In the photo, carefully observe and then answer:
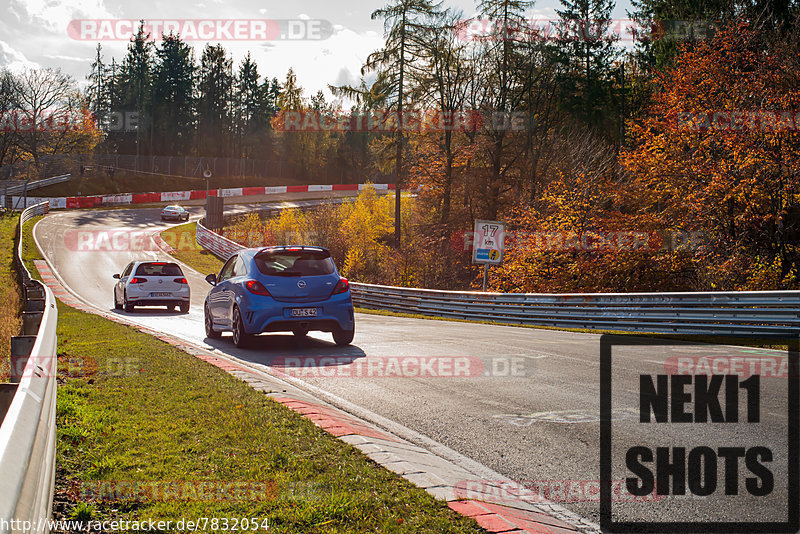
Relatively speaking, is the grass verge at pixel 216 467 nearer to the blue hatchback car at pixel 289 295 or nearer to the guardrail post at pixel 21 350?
the guardrail post at pixel 21 350

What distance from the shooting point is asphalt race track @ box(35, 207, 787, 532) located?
182 inches

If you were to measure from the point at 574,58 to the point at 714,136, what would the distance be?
34.3 metres

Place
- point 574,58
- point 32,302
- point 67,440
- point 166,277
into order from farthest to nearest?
point 574,58 → point 166,277 → point 32,302 → point 67,440

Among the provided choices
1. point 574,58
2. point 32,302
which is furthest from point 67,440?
point 574,58

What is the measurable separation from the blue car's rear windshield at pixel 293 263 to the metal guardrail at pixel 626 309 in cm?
820

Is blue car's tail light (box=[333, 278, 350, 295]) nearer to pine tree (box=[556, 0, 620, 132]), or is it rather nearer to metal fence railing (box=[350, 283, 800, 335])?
metal fence railing (box=[350, 283, 800, 335])

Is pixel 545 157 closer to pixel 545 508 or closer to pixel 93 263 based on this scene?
pixel 93 263

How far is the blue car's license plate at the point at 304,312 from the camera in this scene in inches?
470

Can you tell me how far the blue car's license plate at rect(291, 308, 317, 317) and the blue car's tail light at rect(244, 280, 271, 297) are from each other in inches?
21.0

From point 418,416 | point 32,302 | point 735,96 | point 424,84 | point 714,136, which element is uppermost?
point 424,84

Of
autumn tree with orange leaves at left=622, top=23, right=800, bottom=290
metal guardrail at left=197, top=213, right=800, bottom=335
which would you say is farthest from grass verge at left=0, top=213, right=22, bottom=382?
autumn tree with orange leaves at left=622, top=23, right=800, bottom=290

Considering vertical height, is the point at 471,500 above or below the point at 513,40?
below

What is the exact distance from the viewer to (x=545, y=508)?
4.31 metres

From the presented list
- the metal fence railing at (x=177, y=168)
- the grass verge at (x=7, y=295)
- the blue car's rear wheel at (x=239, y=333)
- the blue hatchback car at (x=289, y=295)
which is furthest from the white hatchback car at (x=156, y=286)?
the metal fence railing at (x=177, y=168)
